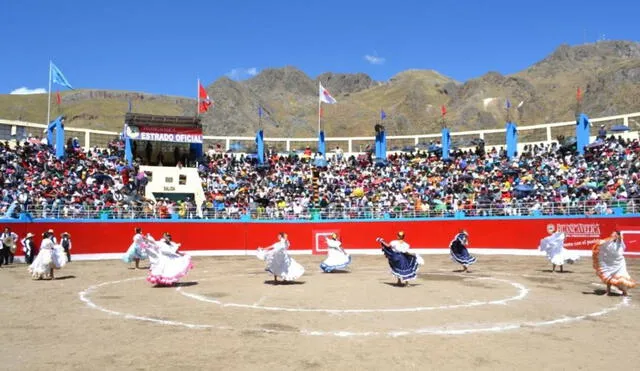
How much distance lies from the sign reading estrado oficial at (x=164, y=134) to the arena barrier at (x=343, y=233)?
15306 mm

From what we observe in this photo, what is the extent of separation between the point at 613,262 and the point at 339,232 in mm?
24247

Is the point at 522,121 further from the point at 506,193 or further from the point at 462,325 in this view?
the point at 462,325

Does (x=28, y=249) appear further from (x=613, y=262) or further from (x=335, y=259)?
(x=613, y=262)

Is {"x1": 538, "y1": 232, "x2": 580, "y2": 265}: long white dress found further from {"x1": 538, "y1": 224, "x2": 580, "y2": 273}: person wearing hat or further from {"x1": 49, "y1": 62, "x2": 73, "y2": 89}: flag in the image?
{"x1": 49, "y1": 62, "x2": 73, "y2": 89}: flag

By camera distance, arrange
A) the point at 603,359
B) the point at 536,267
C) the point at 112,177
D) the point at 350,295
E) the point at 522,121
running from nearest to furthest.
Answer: the point at 603,359, the point at 350,295, the point at 536,267, the point at 112,177, the point at 522,121

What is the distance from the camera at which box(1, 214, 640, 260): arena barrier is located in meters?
31.8

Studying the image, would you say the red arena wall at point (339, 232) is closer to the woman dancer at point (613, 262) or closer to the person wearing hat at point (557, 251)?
the person wearing hat at point (557, 251)

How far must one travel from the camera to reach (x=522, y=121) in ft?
604

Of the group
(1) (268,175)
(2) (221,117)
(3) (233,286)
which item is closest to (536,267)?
(3) (233,286)

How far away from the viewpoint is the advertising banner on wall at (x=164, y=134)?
48.7m

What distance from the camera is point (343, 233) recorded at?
39.3 metres

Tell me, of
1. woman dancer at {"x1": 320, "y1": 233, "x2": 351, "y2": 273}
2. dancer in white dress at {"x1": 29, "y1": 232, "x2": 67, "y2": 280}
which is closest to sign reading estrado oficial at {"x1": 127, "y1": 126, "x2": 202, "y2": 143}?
dancer in white dress at {"x1": 29, "y1": 232, "x2": 67, "y2": 280}

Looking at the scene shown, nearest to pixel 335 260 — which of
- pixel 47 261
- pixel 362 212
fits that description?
pixel 47 261

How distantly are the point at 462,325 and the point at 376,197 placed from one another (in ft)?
105
